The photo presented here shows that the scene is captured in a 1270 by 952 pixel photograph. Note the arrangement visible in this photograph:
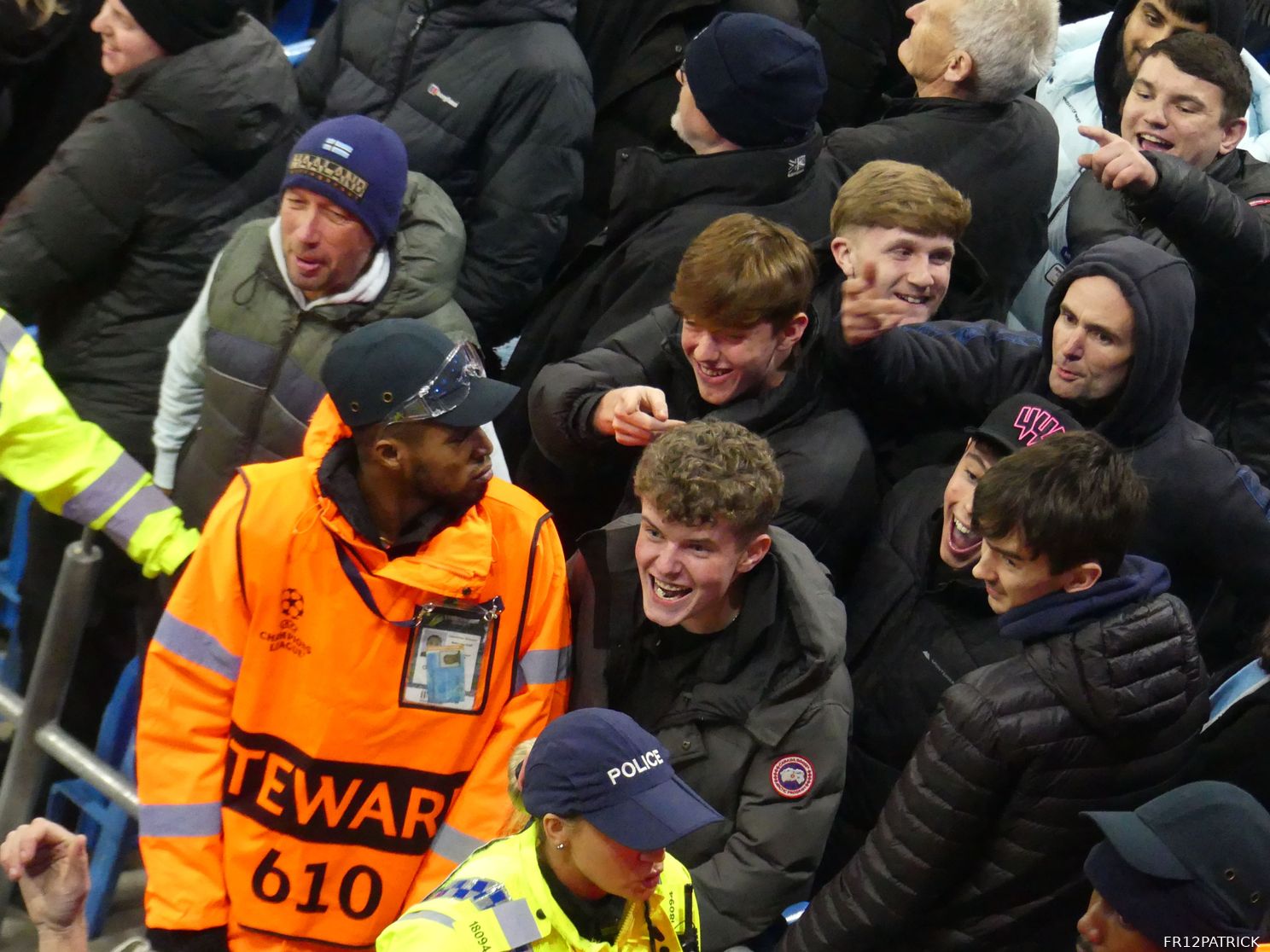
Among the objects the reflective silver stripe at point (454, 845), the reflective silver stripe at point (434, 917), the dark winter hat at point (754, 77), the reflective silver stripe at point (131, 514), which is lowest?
the reflective silver stripe at point (454, 845)

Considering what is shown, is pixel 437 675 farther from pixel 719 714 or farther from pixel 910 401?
pixel 910 401

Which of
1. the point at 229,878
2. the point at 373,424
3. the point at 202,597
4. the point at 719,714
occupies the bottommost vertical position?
the point at 229,878

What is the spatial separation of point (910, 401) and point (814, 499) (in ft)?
1.23

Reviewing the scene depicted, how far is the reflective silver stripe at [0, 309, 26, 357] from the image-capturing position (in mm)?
3742

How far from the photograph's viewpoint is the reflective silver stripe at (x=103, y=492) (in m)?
3.86

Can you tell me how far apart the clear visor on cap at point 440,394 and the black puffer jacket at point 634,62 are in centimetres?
177

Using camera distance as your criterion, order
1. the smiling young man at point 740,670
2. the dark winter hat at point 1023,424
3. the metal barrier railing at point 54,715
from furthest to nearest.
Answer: the metal barrier railing at point 54,715, the dark winter hat at point 1023,424, the smiling young man at point 740,670

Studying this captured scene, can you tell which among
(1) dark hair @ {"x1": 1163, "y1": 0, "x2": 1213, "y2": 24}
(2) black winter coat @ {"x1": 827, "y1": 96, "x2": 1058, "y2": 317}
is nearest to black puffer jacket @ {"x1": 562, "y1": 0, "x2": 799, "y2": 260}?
(2) black winter coat @ {"x1": 827, "y1": 96, "x2": 1058, "y2": 317}

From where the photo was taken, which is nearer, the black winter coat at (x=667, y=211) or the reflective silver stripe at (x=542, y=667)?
the reflective silver stripe at (x=542, y=667)

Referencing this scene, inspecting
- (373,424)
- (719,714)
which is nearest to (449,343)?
(373,424)

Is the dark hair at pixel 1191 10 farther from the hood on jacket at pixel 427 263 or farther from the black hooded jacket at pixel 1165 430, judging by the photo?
the hood on jacket at pixel 427 263

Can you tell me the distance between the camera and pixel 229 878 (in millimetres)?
3408

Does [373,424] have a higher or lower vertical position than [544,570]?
higher

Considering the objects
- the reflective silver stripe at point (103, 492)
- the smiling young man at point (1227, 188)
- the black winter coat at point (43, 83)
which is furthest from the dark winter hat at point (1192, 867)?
the black winter coat at point (43, 83)
